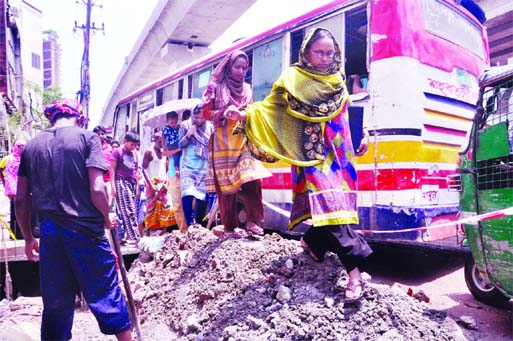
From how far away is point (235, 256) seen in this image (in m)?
3.69

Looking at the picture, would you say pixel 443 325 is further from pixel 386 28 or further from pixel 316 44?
pixel 386 28

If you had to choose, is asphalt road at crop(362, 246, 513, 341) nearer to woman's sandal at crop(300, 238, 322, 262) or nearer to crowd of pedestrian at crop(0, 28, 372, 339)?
woman's sandal at crop(300, 238, 322, 262)

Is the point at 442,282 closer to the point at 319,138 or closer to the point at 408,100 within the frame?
the point at 408,100

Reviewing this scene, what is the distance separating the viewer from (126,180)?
593cm

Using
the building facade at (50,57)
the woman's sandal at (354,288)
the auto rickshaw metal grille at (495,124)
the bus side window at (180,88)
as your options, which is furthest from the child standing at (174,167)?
the building facade at (50,57)

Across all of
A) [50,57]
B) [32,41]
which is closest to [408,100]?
[32,41]

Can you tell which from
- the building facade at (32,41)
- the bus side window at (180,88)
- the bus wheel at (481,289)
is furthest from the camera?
the building facade at (32,41)

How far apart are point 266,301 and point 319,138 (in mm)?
1145

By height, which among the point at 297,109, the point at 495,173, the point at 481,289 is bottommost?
the point at 481,289

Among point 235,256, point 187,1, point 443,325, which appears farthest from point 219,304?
point 187,1

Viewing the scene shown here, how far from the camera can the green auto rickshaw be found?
2.72 metres

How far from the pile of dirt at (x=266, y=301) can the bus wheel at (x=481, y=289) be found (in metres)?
1.11

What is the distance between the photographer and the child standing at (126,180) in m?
5.86

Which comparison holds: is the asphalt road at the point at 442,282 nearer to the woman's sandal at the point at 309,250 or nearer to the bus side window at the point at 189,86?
the woman's sandal at the point at 309,250
